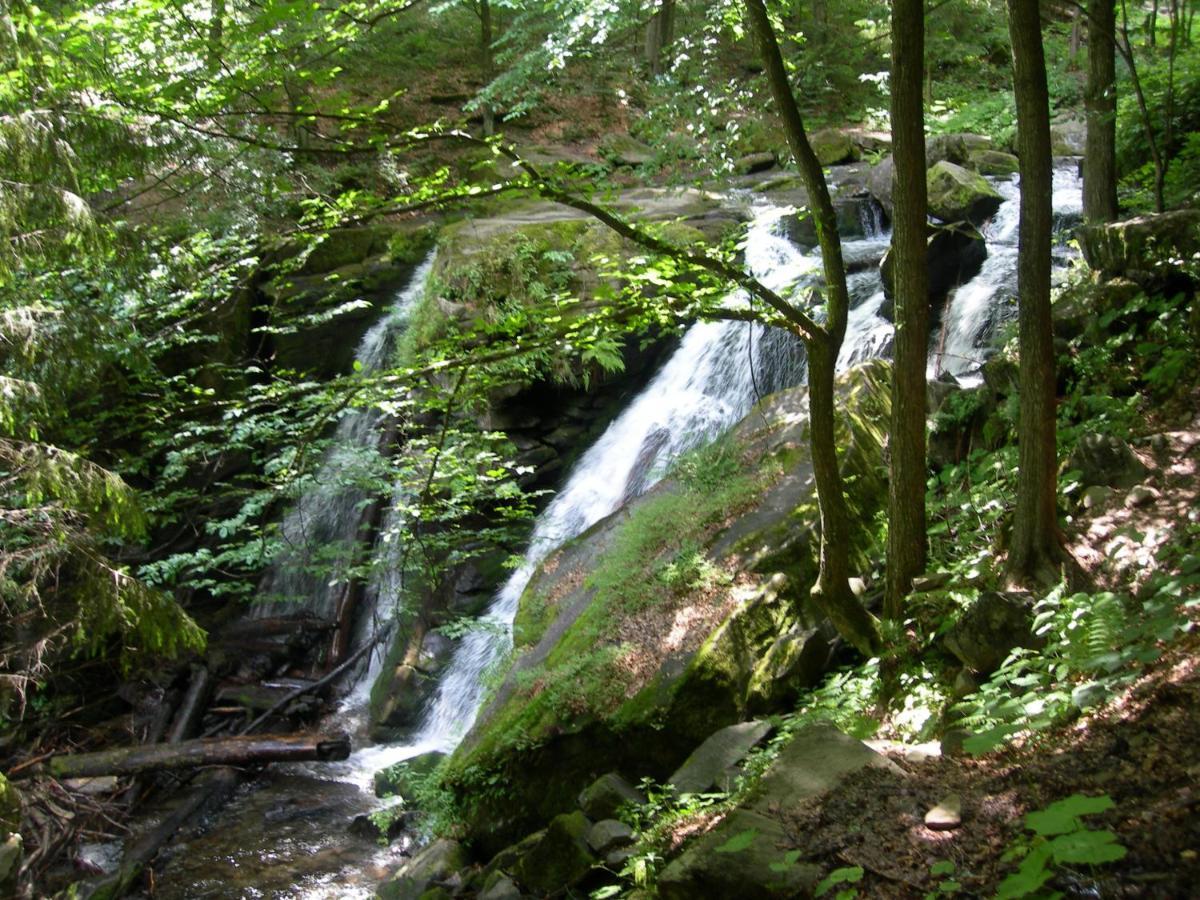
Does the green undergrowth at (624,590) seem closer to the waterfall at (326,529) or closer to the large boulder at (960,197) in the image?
the waterfall at (326,529)

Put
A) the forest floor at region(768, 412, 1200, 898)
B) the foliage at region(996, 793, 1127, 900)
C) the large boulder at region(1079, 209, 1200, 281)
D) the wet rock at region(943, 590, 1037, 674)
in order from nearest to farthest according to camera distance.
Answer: the foliage at region(996, 793, 1127, 900) → the forest floor at region(768, 412, 1200, 898) → the wet rock at region(943, 590, 1037, 674) → the large boulder at region(1079, 209, 1200, 281)

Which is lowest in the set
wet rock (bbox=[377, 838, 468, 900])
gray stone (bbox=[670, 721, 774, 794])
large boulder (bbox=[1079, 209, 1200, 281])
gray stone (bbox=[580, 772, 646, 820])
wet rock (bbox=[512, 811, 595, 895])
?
wet rock (bbox=[377, 838, 468, 900])

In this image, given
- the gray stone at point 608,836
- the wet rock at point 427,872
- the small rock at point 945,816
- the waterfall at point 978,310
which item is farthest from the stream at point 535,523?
the small rock at point 945,816

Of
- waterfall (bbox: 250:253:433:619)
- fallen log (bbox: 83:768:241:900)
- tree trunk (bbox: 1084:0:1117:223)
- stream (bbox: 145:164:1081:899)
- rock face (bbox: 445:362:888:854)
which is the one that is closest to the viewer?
rock face (bbox: 445:362:888:854)

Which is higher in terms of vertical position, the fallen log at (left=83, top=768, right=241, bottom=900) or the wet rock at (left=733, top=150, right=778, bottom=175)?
the wet rock at (left=733, top=150, right=778, bottom=175)

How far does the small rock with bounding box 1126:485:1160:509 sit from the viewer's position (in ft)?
16.2

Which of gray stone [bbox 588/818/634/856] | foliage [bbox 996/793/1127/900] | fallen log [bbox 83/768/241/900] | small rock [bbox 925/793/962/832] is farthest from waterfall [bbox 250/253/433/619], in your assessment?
foliage [bbox 996/793/1127/900]

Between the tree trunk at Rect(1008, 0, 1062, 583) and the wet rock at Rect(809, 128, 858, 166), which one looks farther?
the wet rock at Rect(809, 128, 858, 166)

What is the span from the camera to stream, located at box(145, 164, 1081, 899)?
24.3 ft

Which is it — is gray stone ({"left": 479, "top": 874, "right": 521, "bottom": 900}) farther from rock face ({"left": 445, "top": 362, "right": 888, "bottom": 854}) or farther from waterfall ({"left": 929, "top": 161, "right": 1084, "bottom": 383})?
waterfall ({"left": 929, "top": 161, "right": 1084, "bottom": 383})

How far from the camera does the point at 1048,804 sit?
2904 mm

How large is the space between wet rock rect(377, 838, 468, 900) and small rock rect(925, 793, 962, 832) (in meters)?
3.90

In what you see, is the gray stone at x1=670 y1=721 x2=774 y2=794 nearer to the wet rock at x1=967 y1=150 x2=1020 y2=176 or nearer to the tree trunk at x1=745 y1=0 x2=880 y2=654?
the tree trunk at x1=745 y1=0 x2=880 y2=654

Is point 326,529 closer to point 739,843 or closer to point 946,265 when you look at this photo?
point 946,265
